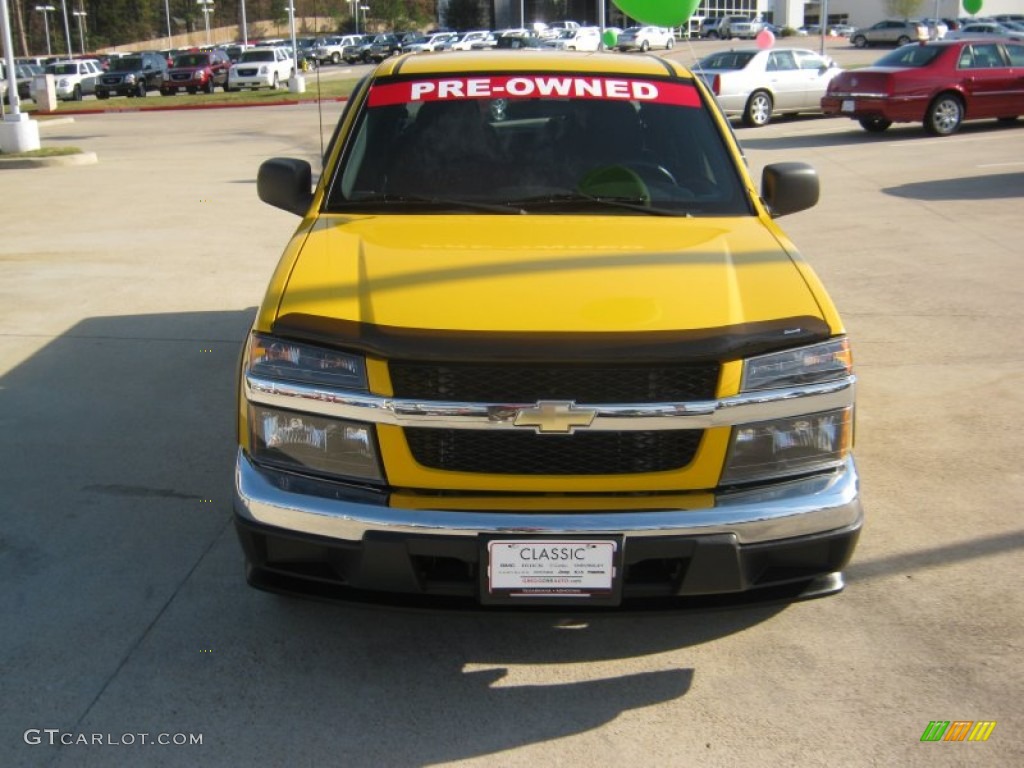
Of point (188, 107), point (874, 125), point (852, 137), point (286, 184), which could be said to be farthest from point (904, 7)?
point (286, 184)

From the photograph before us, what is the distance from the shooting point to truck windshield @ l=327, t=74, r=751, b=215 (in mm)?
4469

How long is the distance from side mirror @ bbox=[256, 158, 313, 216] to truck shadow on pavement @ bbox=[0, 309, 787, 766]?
1.35 metres

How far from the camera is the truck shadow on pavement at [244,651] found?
10.8ft

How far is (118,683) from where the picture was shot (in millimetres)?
3525

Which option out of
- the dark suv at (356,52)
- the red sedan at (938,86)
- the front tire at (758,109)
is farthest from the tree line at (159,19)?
the red sedan at (938,86)

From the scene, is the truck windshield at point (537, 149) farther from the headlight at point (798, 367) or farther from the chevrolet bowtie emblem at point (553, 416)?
the chevrolet bowtie emblem at point (553, 416)

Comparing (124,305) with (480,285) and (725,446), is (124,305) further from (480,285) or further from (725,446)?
(725,446)

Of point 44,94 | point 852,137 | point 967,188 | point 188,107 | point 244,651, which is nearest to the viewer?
point 244,651

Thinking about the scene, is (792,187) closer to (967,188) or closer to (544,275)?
(544,275)

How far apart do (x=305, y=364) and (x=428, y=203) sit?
1301 mm

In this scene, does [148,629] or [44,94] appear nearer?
[148,629]

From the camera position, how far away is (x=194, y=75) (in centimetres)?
4166

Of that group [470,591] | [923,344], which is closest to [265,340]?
[470,591]

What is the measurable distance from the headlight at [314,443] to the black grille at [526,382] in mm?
200
